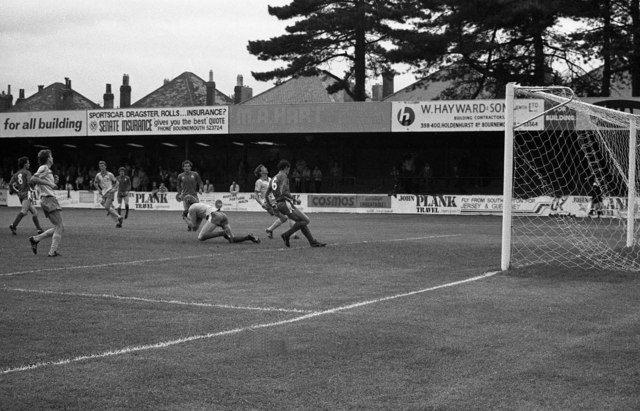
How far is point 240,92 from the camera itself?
75500 millimetres

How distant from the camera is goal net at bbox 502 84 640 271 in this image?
1349 centimetres

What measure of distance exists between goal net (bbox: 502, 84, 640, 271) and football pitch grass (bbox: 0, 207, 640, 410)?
79.7 inches

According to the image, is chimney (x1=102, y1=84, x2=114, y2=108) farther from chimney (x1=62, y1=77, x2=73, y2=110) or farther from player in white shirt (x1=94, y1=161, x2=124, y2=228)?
player in white shirt (x1=94, y1=161, x2=124, y2=228)

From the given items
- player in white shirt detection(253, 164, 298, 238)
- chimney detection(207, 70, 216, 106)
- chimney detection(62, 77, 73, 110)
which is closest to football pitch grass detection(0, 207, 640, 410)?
player in white shirt detection(253, 164, 298, 238)

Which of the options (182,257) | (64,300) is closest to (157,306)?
(64,300)

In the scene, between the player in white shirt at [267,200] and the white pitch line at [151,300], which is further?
the player in white shirt at [267,200]

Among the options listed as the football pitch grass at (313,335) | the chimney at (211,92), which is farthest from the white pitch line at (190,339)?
the chimney at (211,92)

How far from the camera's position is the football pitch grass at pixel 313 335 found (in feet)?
17.9

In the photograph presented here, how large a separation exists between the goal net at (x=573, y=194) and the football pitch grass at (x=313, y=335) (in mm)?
2025

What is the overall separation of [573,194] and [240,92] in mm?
46795

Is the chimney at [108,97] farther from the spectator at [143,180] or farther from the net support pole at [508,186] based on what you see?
the net support pole at [508,186]

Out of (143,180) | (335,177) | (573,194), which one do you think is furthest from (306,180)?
(573,194)

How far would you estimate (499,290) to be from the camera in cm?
1055

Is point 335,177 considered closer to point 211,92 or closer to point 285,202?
point 285,202
